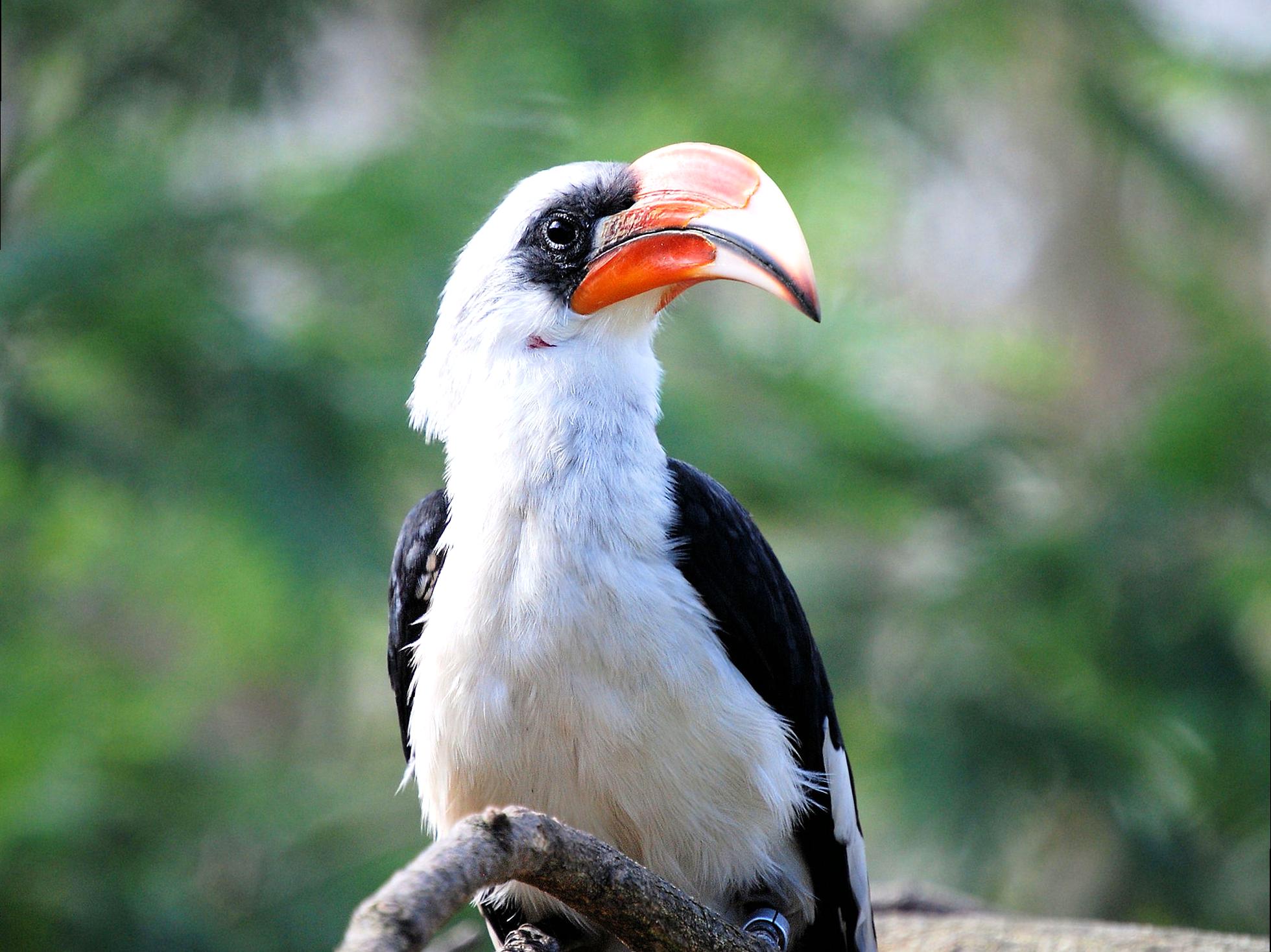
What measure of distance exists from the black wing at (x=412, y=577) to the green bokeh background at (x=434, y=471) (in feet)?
4.76

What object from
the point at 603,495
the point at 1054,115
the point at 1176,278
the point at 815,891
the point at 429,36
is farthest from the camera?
the point at 1054,115

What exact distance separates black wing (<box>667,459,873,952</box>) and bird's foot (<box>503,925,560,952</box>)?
61cm

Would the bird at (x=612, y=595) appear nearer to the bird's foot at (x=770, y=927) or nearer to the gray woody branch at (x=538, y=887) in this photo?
the bird's foot at (x=770, y=927)

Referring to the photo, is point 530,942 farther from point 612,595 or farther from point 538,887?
point 612,595

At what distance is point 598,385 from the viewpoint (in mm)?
2842

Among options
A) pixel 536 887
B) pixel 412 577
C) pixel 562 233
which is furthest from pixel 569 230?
pixel 536 887

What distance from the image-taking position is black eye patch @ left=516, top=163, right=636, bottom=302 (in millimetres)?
2963

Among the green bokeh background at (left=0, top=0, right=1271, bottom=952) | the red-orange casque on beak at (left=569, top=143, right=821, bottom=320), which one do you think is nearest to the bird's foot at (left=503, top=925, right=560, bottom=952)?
the red-orange casque on beak at (left=569, top=143, right=821, bottom=320)

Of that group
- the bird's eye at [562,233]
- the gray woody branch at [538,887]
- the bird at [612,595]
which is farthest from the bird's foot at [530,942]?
the bird's eye at [562,233]

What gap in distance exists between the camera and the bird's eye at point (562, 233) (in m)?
3.01

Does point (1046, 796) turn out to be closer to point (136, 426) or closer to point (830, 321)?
point (830, 321)

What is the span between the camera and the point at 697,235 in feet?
9.11

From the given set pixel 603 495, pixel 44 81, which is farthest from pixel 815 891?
pixel 44 81

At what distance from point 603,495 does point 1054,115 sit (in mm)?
8763
